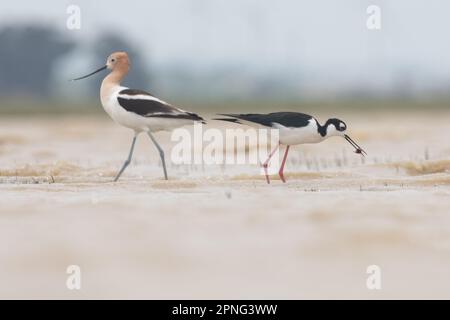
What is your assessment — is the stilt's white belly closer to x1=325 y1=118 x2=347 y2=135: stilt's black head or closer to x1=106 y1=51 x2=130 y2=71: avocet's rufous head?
x1=325 y1=118 x2=347 y2=135: stilt's black head

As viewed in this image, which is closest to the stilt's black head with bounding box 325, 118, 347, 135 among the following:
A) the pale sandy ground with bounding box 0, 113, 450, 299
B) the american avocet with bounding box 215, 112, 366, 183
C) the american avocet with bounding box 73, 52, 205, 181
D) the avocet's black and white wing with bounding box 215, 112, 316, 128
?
the american avocet with bounding box 215, 112, 366, 183

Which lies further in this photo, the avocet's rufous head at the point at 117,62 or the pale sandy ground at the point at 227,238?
A: the avocet's rufous head at the point at 117,62

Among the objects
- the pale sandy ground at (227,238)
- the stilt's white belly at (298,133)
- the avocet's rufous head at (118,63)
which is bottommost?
Result: the pale sandy ground at (227,238)

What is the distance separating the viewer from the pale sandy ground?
4973mm

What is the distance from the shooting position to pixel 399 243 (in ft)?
18.7

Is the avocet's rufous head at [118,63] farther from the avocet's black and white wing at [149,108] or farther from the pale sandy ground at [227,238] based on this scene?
the pale sandy ground at [227,238]

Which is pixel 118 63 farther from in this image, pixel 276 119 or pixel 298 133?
pixel 298 133

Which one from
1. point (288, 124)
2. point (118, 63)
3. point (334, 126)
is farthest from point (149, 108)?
point (334, 126)

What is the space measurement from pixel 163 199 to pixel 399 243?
2.19m

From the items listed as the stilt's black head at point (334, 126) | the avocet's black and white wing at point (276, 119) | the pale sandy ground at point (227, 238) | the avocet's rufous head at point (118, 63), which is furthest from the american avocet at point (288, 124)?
the avocet's rufous head at point (118, 63)

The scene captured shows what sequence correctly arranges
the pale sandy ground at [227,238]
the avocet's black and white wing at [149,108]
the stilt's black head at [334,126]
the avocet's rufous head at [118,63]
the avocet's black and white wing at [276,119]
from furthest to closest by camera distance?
the avocet's rufous head at [118,63]
the stilt's black head at [334,126]
the avocet's black and white wing at [149,108]
the avocet's black and white wing at [276,119]
the pale sandy ground at [227,238]

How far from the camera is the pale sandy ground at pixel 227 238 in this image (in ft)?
16.3

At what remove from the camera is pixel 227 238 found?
5.79 meters

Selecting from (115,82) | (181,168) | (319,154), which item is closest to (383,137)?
(319,154)
